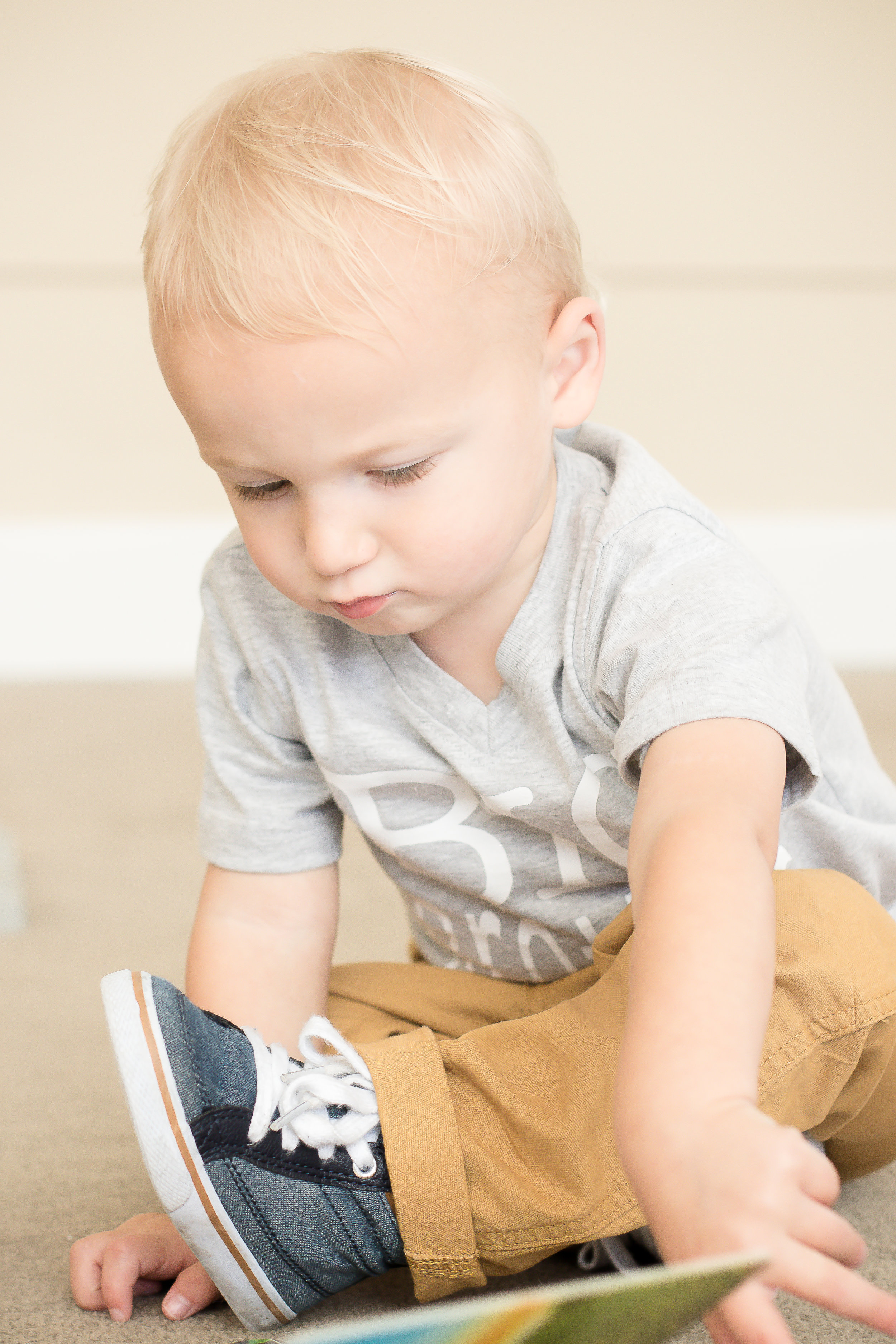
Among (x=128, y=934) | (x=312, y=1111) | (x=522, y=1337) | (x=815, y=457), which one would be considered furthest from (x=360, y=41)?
(x=522, y=1337)

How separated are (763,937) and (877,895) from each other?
1.24 feet

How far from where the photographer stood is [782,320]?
2.27 m

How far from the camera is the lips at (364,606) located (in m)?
0.65

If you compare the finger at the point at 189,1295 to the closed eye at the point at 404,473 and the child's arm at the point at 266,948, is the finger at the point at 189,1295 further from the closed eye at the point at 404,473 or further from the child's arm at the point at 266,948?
the closed eye at the point at 404,473

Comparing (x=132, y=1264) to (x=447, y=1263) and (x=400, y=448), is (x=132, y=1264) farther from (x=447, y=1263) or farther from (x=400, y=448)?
(x=400, y=448)

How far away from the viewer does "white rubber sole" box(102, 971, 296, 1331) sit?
54 cm

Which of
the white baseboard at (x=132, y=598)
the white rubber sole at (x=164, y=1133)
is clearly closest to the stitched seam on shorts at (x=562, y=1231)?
the white rubber sole at (x=164, y=1133)

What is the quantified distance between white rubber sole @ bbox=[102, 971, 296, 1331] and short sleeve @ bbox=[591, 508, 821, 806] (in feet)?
0.80

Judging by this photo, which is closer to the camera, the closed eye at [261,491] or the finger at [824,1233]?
the finger at [824,1233]

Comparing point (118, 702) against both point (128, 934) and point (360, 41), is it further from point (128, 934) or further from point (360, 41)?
point (360, 41)

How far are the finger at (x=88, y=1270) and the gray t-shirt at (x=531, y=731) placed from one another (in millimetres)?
254

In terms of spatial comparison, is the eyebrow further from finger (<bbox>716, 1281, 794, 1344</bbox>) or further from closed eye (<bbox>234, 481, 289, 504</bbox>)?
finger (<bbox>716, 1281, 794, 1344</bbox>)

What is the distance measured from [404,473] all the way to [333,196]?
13 cm

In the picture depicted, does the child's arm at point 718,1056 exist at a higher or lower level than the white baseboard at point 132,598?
higher
